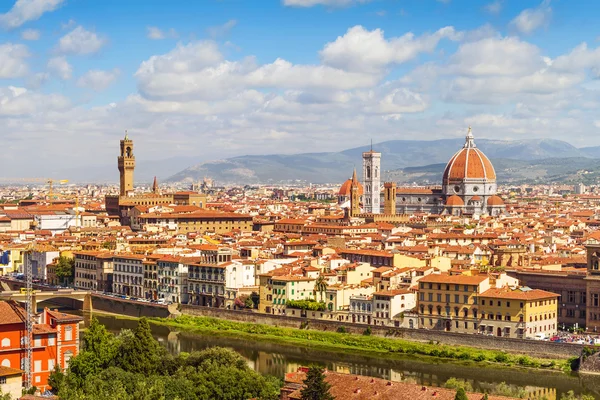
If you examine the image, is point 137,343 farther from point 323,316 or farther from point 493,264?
point 493,264

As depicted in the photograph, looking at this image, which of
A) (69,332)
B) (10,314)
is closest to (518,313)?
(69,332)

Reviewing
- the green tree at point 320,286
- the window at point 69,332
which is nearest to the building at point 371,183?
the green tree at point 320,286

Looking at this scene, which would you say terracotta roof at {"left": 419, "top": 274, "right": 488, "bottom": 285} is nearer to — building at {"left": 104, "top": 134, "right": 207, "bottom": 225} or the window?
the window

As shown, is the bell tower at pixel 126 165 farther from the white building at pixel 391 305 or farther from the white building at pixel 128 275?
the white building at pixel 391 305

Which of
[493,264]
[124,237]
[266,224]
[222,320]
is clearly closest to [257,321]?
[222,320]

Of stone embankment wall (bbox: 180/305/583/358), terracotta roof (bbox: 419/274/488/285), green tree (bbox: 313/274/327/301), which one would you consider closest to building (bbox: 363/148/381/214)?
stone embankment wall (bbox: 180/305/583/358)

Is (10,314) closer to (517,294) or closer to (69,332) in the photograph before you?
(69,332)
